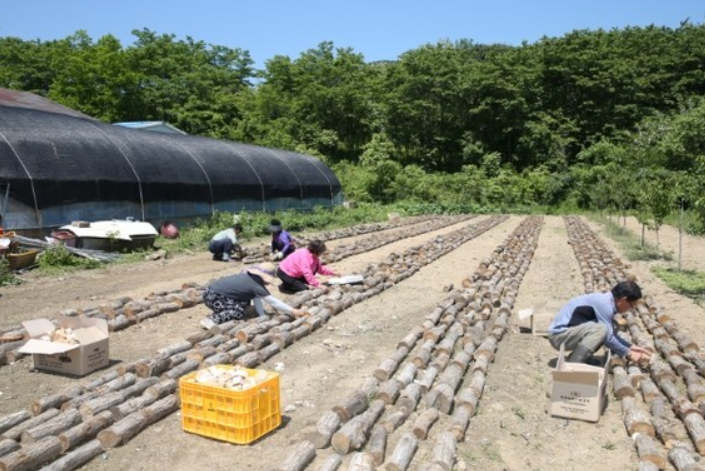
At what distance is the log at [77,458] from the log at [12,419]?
0.66 meters

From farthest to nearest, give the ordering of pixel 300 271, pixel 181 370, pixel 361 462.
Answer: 1. pixel 300 271
2. pixel 181 370
3. pixel 361 462

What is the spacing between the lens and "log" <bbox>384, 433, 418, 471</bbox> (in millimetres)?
3809

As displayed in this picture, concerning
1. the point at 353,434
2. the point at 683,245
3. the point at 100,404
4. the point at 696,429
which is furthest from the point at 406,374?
the point at 683,245

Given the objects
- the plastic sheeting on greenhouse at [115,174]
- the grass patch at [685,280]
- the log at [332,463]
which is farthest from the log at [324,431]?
the plastic sheeting on greenhouse at [115,174]

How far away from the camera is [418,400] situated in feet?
16.7

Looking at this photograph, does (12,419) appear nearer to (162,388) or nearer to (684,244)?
(162,388)

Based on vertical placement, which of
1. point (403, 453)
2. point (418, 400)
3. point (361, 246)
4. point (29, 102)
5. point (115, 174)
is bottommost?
point (361, 246)

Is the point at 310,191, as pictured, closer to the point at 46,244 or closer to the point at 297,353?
the point at 46,244

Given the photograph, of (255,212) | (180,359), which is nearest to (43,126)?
(255,212)

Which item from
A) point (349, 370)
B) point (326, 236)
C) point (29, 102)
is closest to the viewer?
point (349, 370)

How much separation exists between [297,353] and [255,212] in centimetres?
1352

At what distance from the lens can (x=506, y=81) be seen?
42375 millimetres

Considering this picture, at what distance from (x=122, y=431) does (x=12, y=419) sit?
833 mm

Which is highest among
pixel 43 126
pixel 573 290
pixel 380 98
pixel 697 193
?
pixel 380 98
